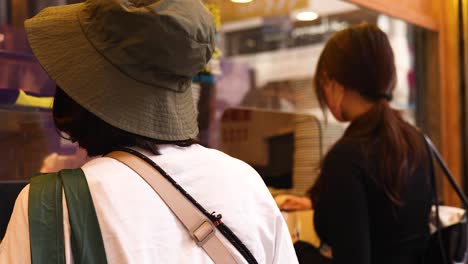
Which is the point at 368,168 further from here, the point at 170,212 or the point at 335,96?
the point at 170,212

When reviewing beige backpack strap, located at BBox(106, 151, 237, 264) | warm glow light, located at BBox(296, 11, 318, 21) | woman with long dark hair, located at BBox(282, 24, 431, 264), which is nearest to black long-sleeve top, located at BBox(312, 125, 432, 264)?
woman with long dark hair, located at BBox(282, 24, 431, 264)

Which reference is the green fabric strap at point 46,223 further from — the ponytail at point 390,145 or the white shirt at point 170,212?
the ponytail at point 390,145

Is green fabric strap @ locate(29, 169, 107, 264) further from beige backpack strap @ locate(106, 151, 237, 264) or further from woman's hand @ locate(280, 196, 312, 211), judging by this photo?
woman's hand @ locate(280, 196, 312, 211)

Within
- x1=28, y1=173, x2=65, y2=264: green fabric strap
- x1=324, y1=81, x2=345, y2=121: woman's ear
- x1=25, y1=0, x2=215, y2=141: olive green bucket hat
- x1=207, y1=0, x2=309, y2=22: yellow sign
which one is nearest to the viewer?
x1=28, y1=173, x2=65, y2=264: green fabric strap

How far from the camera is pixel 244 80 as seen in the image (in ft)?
7.57

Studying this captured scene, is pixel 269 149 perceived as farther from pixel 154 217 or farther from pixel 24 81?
pixel 154 217

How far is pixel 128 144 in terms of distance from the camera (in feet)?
2.99

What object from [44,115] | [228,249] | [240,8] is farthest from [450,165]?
A: [228,249]

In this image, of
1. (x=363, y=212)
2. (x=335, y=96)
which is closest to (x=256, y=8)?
(x=335, y=96)

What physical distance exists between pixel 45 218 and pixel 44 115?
69cm

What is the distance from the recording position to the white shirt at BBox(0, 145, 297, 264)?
32.1 inches

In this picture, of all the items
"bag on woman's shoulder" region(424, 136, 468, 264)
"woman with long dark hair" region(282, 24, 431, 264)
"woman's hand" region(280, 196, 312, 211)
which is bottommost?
"bag on woman's shoulder" region(424, 136, 468, 264)

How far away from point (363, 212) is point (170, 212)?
29.1 inches

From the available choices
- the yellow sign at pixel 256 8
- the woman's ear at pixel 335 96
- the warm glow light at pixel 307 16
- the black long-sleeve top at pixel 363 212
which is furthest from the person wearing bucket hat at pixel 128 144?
the warm glow light at pixel 307 16
